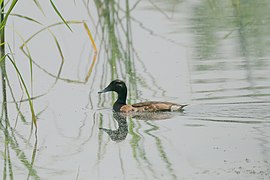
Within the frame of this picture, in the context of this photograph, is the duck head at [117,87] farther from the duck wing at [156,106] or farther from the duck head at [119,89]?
the duck wing at [156,106]

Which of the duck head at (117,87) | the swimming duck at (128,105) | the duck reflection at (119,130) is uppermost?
the duck head at (117,87)

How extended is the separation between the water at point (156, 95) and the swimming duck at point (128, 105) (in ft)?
0.38

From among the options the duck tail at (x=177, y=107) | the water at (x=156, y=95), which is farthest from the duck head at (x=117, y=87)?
the duck tail at (x=177, y=107)

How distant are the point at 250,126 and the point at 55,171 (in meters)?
1.89

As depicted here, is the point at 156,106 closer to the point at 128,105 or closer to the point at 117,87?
the point at 128,105

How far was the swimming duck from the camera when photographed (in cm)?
860

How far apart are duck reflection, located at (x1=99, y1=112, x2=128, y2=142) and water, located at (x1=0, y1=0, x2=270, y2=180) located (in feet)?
0.04

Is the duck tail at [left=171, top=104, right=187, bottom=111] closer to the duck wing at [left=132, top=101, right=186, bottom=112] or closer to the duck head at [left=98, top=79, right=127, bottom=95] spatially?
the duck wing at [left=132, top=101, right=186, bottom=112]

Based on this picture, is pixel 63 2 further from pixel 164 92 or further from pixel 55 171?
pixel 55 171

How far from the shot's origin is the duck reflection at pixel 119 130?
25.4 ft

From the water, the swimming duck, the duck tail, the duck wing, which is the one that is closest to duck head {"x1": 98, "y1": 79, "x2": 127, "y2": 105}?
the swimming duck

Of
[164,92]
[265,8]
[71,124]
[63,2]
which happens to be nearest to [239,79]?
[164,92]

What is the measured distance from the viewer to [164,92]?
9.43 metres

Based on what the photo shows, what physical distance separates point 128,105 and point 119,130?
1.03 metres
